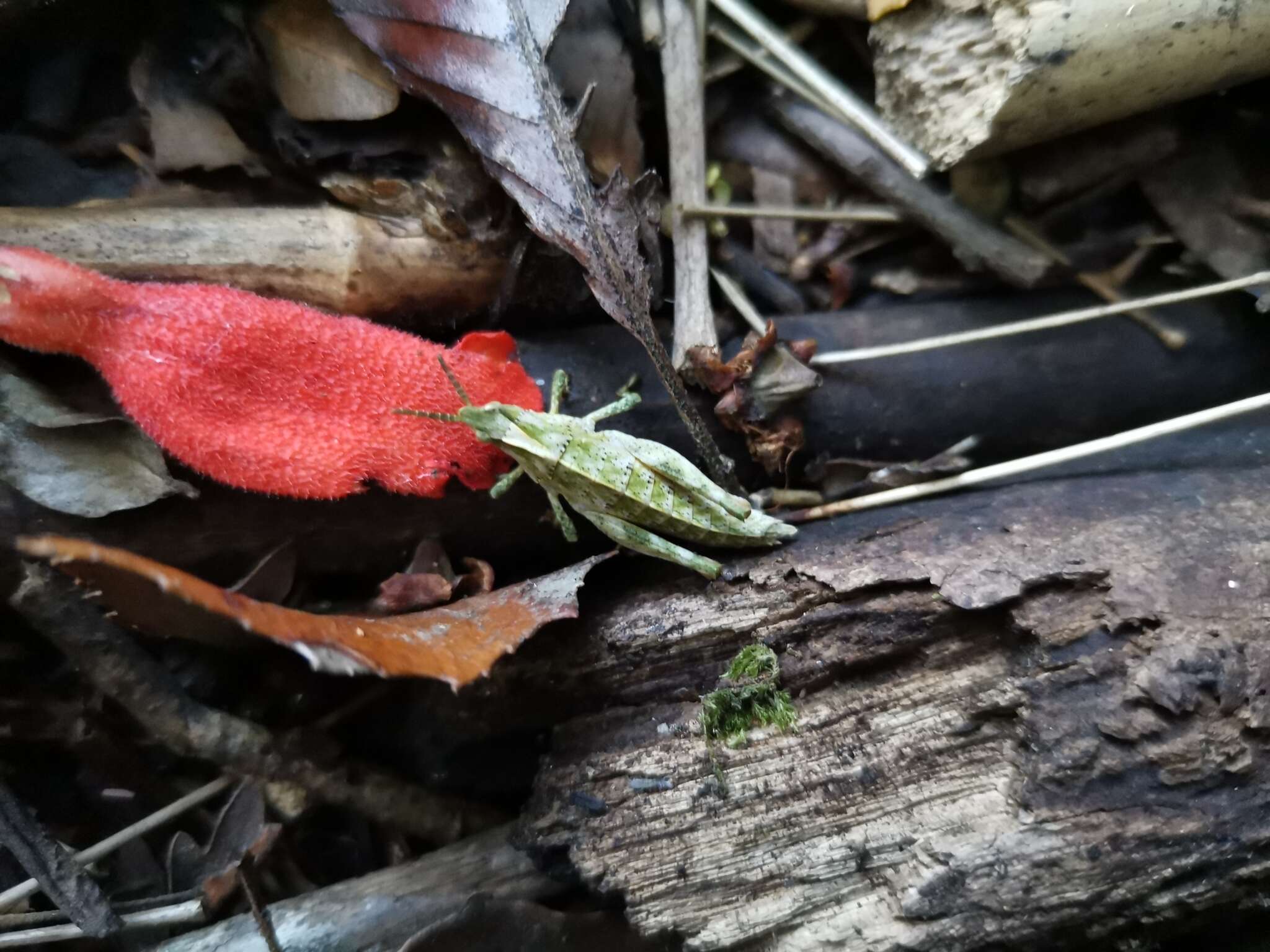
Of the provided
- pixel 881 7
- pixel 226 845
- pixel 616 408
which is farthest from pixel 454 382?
pixel 881 7

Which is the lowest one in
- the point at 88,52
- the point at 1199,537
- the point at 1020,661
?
the point at 1020,661

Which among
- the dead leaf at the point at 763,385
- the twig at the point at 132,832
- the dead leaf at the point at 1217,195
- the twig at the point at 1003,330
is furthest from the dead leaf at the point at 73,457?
the dead leaf at the point at 1217,195

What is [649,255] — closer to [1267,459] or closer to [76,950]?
[1267,459]

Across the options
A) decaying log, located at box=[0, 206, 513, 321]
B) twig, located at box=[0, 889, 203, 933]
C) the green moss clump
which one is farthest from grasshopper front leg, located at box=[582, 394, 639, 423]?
twig, located at box=[0, 889, 203, 933]

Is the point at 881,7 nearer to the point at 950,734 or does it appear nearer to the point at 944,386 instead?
the point at 944,386

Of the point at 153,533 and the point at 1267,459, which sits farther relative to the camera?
the point at 1267,459

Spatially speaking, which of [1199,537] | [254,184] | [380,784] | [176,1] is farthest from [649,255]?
[380,784]

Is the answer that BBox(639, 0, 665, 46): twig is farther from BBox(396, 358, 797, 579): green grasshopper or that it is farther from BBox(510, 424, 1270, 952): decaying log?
BBox(510, 424, 1270, 952): decaying log
